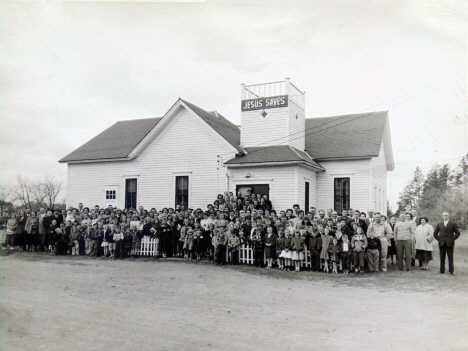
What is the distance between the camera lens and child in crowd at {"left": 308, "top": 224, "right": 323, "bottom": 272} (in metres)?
12.2

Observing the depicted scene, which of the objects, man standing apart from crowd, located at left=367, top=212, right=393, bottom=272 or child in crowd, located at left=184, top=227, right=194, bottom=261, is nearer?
man standing apart from crowd, located at left=367, top=212, right=393, bottom=272

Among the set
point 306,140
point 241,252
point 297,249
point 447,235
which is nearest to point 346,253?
point 297,249

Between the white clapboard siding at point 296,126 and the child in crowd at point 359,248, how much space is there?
809 centimetres

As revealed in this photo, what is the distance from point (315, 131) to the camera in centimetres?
2281

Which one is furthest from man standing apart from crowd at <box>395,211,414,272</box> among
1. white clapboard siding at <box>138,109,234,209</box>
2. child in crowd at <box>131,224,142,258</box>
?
child in crowd at <box>131,224,142,258</box>

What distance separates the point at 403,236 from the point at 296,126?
345 inches

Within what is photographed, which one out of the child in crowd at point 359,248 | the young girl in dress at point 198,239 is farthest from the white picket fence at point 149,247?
the child in crowd at point 359,248

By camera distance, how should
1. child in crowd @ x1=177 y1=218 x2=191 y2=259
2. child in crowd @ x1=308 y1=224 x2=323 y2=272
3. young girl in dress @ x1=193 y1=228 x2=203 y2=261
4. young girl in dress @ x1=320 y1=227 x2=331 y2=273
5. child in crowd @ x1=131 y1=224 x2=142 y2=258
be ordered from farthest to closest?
1. child in crowd @ x1=131 y1=224 x2=142 y2=258
2. child in crowd @ x1=177 y1=218 x2=191 y2=259
3. young girl in dress @ x1=193 y1=228 x2=203 y2=261
4. child in crowd @ x1=308 y1=224 x2=323 y2=272
5. young girl in dress @ x1=320 y1=227 x2=331 y2=273

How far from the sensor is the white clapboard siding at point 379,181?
20125mm

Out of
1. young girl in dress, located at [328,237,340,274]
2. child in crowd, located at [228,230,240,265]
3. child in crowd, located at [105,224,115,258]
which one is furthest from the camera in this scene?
child in crowd, located at [105,224,115,258]

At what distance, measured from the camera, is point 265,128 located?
768 inches

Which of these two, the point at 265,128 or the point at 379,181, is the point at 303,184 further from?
the point at 379,181

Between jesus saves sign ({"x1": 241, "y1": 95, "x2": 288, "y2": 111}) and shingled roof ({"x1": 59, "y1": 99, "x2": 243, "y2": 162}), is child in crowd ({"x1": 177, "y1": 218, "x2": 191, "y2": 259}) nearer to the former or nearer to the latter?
shingled roof ({"x1": 59, "y1": 99, "x2": 243, "y2": 162})

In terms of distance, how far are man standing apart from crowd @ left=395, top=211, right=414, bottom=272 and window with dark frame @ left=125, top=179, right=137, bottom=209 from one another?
13682 millimetres
